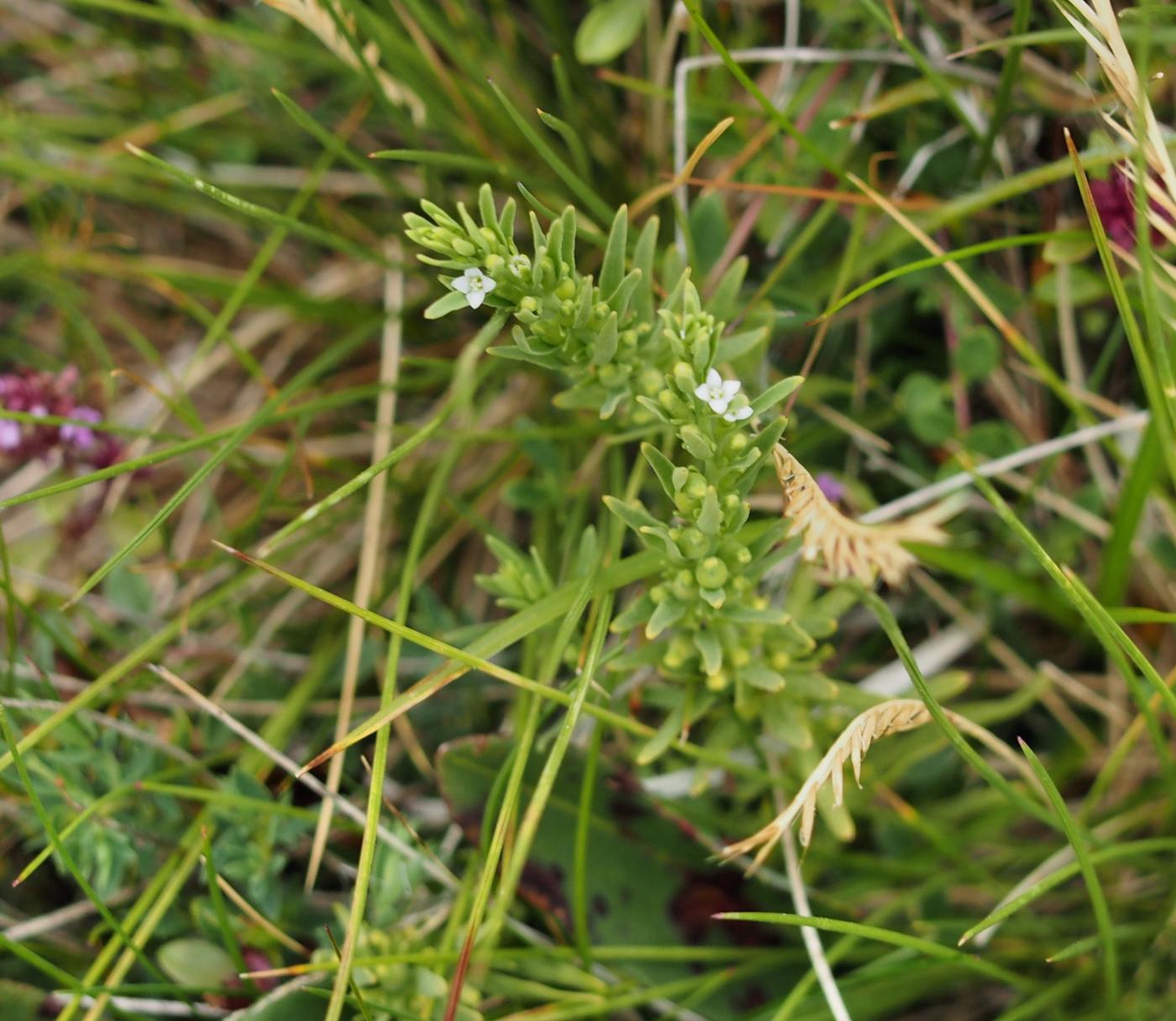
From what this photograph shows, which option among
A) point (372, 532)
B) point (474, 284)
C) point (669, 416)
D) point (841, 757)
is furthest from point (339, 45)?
point (841, 757)

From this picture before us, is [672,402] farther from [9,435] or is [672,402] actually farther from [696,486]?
[9,435]

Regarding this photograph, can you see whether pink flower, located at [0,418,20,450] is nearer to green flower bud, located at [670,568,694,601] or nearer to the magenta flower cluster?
the magenta flower cluster

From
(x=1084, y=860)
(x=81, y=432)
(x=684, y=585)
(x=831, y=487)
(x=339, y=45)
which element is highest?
(x=339, y=45)

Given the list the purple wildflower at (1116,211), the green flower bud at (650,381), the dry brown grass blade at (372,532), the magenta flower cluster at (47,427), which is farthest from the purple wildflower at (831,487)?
the magenta flower cluster at (47,427)

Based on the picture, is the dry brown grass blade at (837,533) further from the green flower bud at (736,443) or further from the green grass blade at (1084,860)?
the green grass blade at (1084,860)

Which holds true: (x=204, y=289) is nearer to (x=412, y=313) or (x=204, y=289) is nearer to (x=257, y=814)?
(x=412, y=313)

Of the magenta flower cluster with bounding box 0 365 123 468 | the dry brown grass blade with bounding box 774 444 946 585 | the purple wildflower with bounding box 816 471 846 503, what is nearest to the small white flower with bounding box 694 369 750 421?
the dry brown grass blade with bounding box 774 444 946 585
